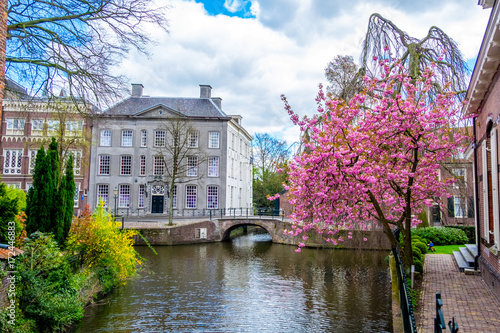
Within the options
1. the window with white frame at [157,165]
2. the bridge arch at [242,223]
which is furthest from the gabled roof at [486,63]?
the window with white frame at [157,165]

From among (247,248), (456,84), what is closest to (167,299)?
(456,84)

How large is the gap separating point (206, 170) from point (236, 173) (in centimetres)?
472

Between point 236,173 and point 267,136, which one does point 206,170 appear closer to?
point 236,173

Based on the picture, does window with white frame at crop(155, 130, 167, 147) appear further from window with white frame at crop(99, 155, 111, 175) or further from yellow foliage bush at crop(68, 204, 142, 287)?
yellow foliage bush at crop(68, 204, 142, 287)

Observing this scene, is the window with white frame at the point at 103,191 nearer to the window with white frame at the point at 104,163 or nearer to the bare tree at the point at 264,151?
the window with white frame at the point at 104,163

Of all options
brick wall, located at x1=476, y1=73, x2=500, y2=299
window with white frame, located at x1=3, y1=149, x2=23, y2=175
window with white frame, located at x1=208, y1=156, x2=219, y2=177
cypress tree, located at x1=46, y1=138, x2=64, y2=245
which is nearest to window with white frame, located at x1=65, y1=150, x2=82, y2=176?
window with white frame, located at x1=3, y1=149, x2=23, y2=175

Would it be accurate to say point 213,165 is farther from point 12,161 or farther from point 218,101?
point 12,161

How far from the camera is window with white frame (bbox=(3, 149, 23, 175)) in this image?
1383 inches

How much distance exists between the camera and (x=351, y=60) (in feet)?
39.9

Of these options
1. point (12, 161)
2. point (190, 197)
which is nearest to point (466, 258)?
point (190, 197)

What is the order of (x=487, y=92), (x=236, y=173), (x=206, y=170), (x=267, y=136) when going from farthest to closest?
(x=267, y=136) < (x=236, y=173) < (x=206, y=170) < (x=487, y=92)

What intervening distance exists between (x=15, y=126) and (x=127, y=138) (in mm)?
9552

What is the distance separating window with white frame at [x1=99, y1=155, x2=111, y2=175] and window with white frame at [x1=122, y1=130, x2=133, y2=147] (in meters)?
1.88

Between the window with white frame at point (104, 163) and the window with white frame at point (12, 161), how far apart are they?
6591mm
